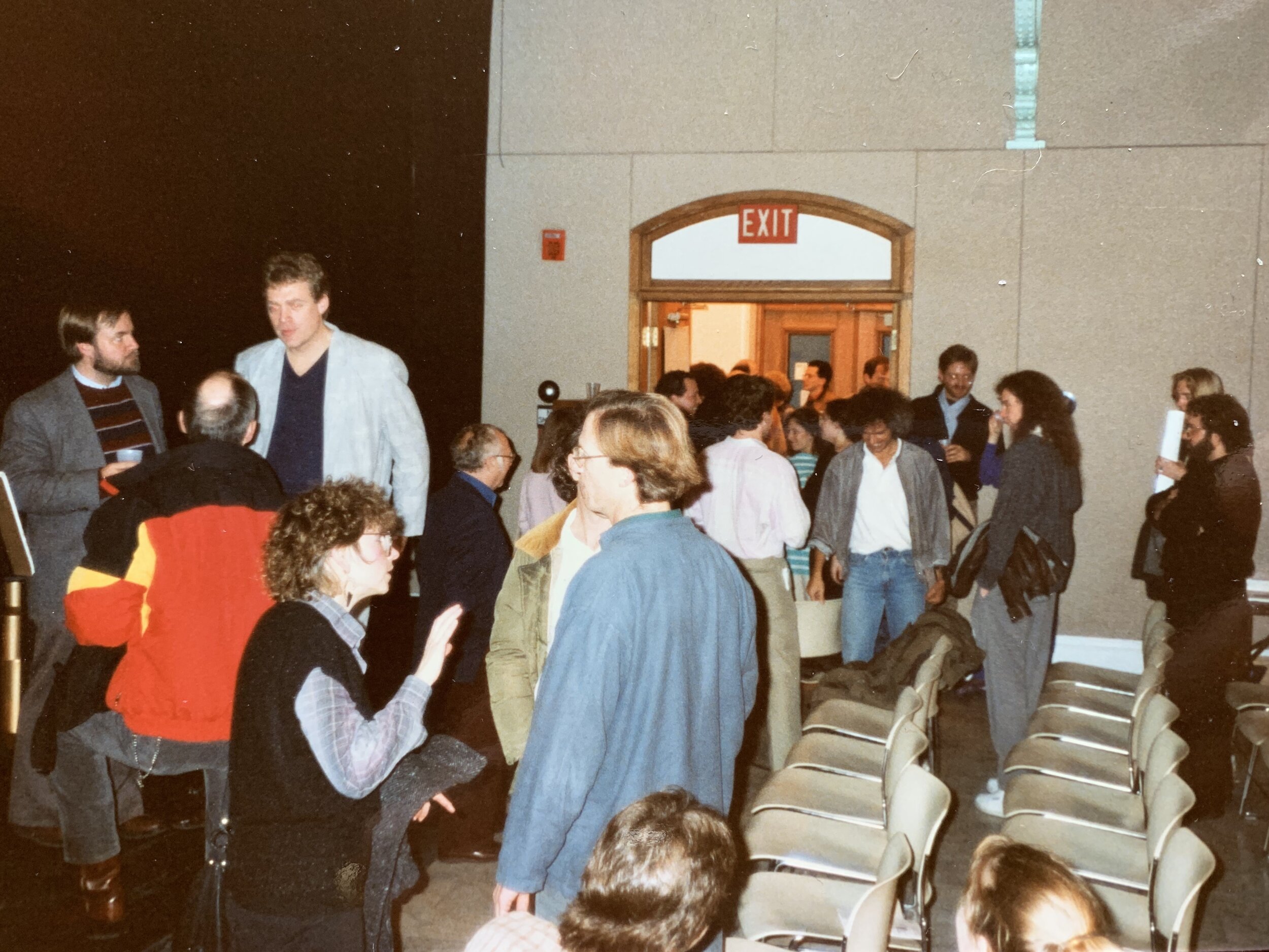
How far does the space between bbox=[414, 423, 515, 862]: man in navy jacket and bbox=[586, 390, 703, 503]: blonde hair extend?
172 centimetres

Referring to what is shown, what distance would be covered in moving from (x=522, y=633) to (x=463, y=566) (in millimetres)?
1159

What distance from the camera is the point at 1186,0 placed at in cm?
642

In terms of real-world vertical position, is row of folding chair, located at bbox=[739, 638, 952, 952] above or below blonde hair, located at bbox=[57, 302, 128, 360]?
below

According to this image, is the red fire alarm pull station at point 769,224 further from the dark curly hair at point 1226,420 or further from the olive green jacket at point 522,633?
the olive green jacket at point 522,633

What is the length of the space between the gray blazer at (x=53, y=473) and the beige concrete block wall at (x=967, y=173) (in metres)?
4.08

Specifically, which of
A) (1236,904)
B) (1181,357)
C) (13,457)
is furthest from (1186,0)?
(13,457)

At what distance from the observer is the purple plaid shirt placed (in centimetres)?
199

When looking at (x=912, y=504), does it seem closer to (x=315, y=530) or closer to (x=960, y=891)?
(x=960, y=891)

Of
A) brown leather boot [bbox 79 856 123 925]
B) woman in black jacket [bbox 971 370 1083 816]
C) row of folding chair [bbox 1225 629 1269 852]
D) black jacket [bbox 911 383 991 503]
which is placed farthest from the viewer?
black jacket [bbox 911 383 991 503]

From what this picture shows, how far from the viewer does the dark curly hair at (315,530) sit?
6.95 feet

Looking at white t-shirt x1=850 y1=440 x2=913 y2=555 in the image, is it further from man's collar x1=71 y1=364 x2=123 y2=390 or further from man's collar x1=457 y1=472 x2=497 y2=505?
man's collar x1=71 y1=364 x2=123 y2=390

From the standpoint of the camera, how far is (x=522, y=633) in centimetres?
256

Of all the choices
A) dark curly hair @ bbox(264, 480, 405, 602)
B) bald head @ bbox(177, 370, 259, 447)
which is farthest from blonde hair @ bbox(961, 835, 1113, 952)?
bald head @ bbox(177, 370, 259, 447)

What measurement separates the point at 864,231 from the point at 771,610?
357cm
